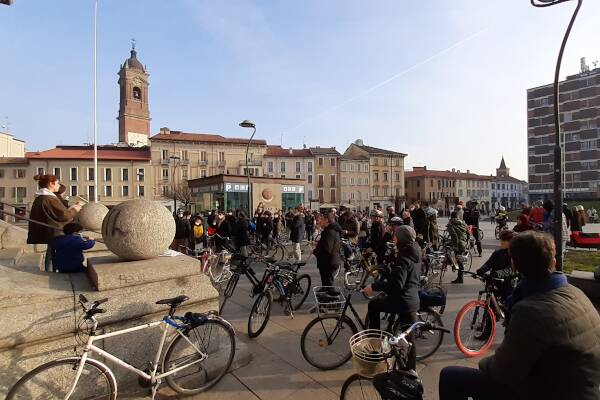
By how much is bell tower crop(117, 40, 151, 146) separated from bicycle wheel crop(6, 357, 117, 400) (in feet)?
288

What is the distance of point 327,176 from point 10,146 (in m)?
55.7

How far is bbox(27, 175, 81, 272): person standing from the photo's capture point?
5.09m

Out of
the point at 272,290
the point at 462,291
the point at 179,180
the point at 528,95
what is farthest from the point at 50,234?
the point at 528,95

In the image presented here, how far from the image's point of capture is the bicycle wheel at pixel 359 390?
2899mm

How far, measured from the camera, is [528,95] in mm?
82125

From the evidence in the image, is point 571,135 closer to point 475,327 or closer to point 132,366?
point 475,327

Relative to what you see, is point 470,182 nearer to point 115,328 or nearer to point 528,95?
point 528,95

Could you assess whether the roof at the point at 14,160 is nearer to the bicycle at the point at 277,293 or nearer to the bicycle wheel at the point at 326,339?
the bicycle at the point at 277,293

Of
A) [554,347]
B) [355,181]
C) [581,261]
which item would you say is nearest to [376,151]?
[355,181]

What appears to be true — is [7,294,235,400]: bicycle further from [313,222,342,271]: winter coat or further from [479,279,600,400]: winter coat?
[313,222,342,271]: winter coat

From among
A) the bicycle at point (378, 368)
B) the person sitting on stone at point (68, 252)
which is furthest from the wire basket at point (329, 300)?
the person sitting on stone at point (68, 252)

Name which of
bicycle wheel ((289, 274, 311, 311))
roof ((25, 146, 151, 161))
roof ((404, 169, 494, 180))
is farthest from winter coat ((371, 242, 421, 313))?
roof ((404, 169, 494, 180))

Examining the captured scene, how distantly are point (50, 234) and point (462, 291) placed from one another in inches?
306

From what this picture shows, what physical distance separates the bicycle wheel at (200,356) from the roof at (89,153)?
65.2m
